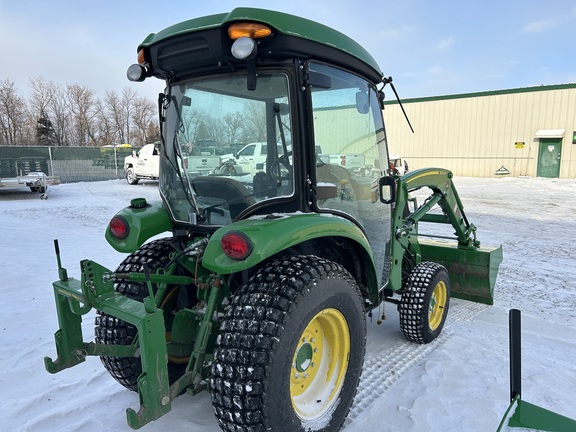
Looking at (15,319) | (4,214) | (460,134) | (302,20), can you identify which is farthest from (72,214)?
(460,134)

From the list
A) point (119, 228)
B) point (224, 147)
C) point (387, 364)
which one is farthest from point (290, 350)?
point (387, 364)

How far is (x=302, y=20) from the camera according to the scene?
252 cm

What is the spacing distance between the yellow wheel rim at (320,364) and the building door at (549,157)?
79.6ft

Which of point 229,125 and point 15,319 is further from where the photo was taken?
point 15,319

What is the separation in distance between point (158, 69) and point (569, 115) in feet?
81.6

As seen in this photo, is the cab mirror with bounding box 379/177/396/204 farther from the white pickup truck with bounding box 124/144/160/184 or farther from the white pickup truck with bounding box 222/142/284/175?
the white pickup truck with bounding box 124/144/160/184

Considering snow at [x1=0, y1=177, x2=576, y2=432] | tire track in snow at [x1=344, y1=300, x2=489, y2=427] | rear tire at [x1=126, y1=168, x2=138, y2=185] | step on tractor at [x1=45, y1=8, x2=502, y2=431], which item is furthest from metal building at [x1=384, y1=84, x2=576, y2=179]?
step on tractor at [x1=45, y1=8, x2=502, y2=431]

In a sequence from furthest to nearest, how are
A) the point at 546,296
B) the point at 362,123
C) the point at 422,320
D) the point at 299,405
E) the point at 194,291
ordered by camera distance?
the point at 546,296 < the point at 422,320 < the point at 362,123 < the point at 194,291 < the point at 299,405

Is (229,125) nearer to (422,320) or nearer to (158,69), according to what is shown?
(158,69)

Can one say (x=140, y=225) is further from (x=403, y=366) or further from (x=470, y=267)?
(x=470, y=267)

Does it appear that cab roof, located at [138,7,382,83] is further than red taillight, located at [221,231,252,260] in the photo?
Yes

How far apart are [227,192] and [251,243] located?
31.1 inches

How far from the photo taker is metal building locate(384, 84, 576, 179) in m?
22.3

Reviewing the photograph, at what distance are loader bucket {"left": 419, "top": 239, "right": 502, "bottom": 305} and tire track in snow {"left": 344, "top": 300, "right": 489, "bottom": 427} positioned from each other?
18.7 inches
